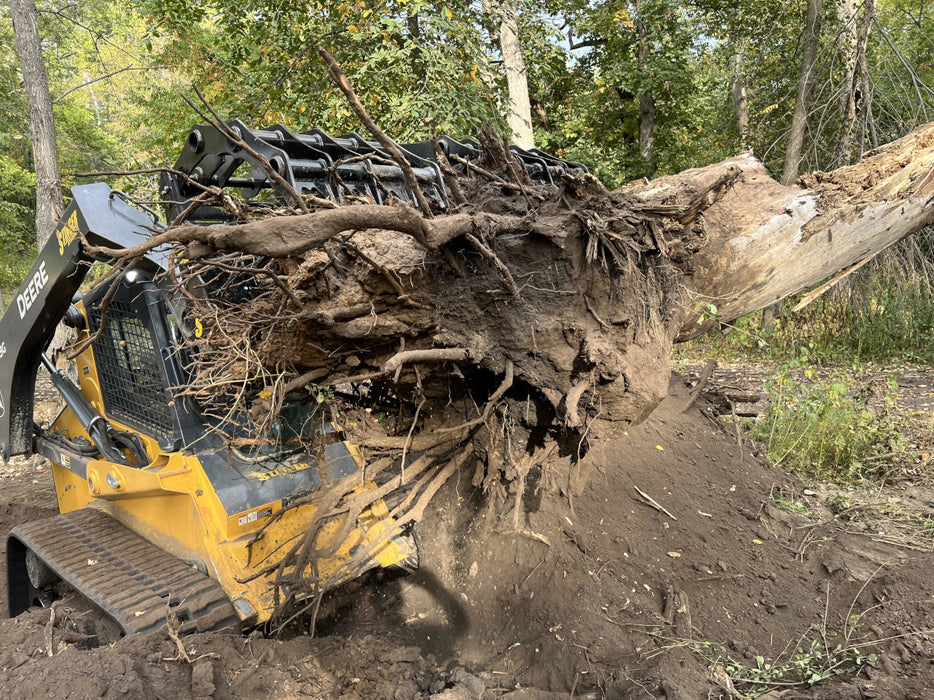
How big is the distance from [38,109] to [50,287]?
613 centimetres

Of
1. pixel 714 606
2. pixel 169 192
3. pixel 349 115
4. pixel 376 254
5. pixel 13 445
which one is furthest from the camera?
pixel 349 115

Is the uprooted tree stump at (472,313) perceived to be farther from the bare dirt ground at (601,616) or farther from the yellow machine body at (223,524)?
the bare dirt ground at (601,616)

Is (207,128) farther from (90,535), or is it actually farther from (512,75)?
(512,75)

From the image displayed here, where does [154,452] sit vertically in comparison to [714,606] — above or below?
above

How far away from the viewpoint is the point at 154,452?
3.19 metres

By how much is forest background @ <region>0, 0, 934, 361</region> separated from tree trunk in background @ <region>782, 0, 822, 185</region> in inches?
1.0

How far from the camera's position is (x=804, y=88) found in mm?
7398

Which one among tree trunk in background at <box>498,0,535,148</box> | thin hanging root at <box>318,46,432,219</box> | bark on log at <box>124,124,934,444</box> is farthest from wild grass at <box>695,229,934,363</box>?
thin hanging root at <box>318,46,432,219</box>

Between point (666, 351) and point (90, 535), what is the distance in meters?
3.37

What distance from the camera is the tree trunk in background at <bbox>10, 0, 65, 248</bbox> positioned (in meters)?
7.61

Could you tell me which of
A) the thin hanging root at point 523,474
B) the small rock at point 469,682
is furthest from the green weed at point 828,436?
the small rock at point 469,682

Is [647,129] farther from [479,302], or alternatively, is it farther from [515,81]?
[479,302]

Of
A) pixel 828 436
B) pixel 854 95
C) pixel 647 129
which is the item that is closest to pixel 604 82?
pixel 647 129

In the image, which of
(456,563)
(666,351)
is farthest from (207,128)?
(456,563)
